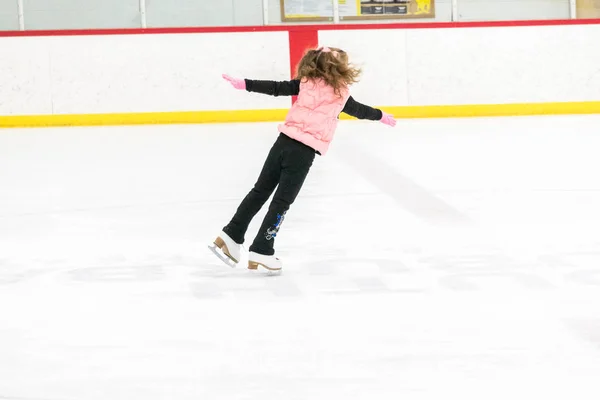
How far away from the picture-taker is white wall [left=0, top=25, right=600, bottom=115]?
36.0 ft

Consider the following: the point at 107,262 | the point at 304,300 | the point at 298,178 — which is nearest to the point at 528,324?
the point at 304,300

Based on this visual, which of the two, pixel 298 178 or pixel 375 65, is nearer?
pixel 298 178

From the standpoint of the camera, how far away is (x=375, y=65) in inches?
445

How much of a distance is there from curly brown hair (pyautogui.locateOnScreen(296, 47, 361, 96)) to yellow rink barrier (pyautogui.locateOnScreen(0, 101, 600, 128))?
24.8ft

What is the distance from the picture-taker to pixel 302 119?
3604 millimetres

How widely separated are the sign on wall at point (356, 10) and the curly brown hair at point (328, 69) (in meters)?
7.80

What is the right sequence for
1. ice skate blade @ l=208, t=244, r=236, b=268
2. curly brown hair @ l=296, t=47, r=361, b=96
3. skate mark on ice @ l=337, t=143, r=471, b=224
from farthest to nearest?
1. skate mark on ice @ l=337, t=143, r=471, b=224
2. ice skate blade @ l=208, t=244, r=236, b=268
3. curly brown hair @ l=296, t=47, r=361, b=96

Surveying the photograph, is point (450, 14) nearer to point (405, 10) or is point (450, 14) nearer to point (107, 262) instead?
point (405, 10)

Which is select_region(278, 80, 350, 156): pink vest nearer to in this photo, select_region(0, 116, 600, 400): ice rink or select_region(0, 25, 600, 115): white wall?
select_region(0, 116, 600, 400): ice rink

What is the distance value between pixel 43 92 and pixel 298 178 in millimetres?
7811

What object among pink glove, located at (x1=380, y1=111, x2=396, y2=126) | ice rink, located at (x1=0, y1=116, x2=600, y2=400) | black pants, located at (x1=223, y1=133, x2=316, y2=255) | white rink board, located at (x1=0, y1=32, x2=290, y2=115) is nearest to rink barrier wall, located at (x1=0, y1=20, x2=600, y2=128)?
white rink board, located at (x1=0, y1=32, x2=290, y2=115)

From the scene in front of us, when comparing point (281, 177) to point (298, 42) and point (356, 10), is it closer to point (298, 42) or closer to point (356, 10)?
point (298, 42)

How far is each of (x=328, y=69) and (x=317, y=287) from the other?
2.35ft

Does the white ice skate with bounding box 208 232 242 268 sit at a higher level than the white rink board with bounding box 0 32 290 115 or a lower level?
lower
